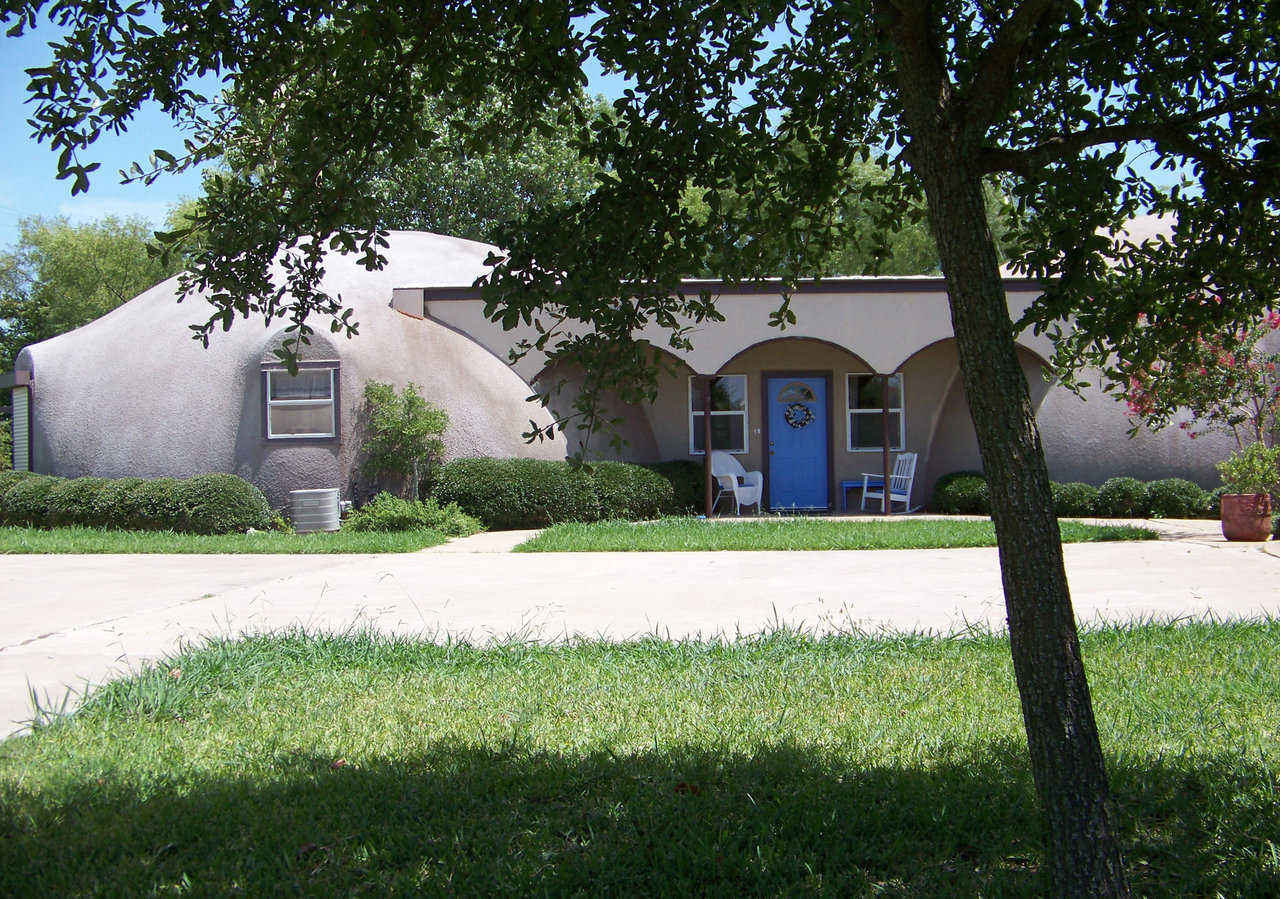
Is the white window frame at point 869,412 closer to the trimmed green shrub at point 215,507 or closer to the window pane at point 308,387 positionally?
the window pane at point 308,387

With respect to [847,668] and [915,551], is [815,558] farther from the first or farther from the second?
[847,668]

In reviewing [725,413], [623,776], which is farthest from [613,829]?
[725,413]

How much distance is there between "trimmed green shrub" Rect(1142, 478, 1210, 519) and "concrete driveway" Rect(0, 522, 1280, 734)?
413cm

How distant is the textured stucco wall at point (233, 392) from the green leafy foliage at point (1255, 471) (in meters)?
9.66

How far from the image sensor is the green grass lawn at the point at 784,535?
40.2 feet

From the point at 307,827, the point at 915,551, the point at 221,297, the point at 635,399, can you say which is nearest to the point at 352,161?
the point at 221,297

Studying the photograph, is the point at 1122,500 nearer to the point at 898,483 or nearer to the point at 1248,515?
the point at 898,483

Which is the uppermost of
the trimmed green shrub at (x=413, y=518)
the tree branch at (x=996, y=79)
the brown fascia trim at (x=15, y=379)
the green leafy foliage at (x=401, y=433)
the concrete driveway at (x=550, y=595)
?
the brown fascia trim at (x=15, y=379)

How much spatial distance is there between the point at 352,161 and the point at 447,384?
14066mm

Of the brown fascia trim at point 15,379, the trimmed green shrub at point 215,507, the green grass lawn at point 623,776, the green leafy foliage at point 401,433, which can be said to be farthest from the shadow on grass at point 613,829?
the brown fascia trim at point 15,379

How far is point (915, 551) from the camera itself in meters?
11.9

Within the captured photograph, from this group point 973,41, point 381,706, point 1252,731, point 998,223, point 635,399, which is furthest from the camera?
point 998,223

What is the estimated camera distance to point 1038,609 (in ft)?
8.91

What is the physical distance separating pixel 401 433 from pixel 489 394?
80.4 inches
